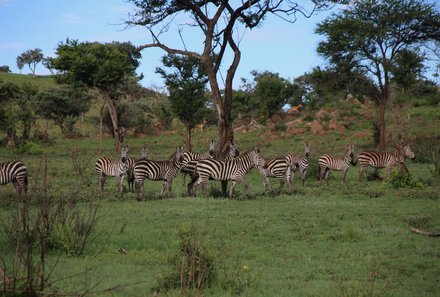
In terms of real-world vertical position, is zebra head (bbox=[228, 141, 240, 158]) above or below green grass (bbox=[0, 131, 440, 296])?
above

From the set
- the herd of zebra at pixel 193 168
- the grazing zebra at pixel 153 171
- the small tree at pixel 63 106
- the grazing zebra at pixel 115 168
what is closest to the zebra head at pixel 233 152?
the herd of zebra at pixel 193 168

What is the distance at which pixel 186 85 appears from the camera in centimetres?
3462

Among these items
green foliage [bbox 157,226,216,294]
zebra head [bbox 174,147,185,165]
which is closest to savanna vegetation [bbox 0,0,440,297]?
green foliage [bbox 157,226,216,294]

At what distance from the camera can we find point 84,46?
35.9m

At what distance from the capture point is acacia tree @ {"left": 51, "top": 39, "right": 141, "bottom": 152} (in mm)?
34188

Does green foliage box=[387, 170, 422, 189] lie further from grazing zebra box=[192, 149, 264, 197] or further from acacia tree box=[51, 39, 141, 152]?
acacia tree box=[51, 39, 141, 152]

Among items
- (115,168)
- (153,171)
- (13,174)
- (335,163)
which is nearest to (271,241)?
(153,171)

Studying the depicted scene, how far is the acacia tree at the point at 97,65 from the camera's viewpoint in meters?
34.2

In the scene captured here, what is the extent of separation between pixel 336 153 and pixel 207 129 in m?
20.7

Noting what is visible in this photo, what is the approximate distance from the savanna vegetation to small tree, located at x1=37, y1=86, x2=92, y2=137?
0.11 metres

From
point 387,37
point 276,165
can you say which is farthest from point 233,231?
point 387,37

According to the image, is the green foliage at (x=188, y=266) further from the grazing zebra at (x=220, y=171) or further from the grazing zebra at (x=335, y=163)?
the grazing zebra at (x=335, y=163)

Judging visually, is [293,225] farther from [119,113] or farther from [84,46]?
[119,113]

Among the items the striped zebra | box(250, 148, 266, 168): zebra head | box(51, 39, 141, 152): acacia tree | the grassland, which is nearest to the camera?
the grassland
